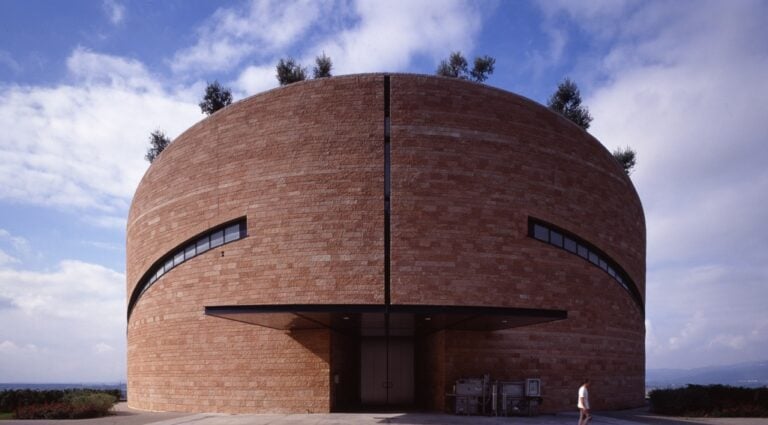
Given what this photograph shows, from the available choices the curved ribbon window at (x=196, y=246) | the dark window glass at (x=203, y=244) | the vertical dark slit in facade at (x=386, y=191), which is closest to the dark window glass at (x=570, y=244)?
the vertical dark slit in facade at (x=386, y=191)

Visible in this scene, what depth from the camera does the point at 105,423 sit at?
17.2 m

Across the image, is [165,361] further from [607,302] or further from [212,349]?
[607,302]

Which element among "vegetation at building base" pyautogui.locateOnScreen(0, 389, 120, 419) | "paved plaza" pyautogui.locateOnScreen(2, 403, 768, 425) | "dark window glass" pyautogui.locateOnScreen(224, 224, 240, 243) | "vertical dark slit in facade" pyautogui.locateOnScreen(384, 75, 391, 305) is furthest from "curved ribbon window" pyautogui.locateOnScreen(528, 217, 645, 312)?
"vegetation at building base" pyautogui.locateOnScreen(0, 389, 120, 419)

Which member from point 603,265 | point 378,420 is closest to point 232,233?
point 378,420

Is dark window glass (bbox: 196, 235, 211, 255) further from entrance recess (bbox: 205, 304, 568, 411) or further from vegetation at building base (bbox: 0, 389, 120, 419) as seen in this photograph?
vegetation at building base (bbox: 0, 389, 120, 419)

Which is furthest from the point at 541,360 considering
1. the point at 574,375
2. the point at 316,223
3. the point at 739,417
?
the point at 316,223

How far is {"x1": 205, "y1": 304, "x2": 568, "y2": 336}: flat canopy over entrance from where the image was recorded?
15.1 m

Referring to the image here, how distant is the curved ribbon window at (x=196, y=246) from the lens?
794 inches

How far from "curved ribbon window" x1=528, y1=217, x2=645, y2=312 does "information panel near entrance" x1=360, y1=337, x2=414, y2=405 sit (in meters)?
6.39

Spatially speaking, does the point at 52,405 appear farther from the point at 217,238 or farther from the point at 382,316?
the point at 382,316

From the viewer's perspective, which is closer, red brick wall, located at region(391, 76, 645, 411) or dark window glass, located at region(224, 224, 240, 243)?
red brick wall, located at region(391, 76, 645, 411)

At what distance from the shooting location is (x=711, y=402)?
66.4ft

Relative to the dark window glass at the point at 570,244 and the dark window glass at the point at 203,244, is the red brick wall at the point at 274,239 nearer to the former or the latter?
the dark window glass at the point at 203,244

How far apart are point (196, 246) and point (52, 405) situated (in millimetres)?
6764
